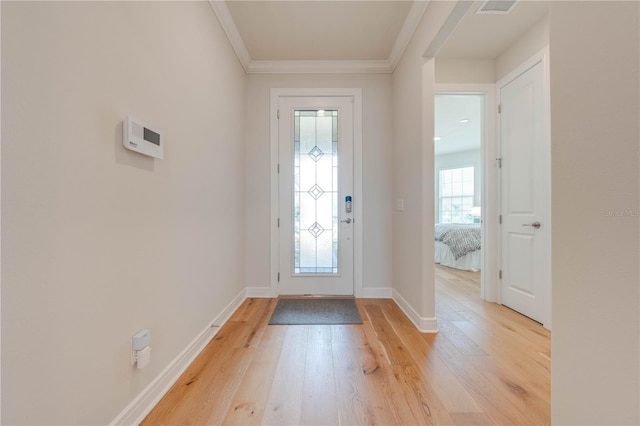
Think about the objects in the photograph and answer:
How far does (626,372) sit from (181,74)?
2298 millimetres

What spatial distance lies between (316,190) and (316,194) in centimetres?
5

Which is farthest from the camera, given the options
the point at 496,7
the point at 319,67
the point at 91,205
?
the point at 319,67

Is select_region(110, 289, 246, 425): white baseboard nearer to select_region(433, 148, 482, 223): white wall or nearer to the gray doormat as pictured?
the gray doormat

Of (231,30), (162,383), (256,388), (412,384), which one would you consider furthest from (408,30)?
(162,383)

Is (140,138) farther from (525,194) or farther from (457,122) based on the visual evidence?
(457,122)

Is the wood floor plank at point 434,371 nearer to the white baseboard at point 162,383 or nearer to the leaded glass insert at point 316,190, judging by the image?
the leaded glass insert at point 316,190

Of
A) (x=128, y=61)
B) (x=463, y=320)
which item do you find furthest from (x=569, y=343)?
(x=128, y=61)

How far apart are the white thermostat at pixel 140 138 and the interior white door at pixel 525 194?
2.95 metres

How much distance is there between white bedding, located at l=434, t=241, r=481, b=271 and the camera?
13.5 feet

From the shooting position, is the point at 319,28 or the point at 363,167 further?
the point at 363,167

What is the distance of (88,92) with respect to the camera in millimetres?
924

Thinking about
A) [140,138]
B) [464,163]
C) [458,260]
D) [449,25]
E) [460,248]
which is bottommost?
[458,260]

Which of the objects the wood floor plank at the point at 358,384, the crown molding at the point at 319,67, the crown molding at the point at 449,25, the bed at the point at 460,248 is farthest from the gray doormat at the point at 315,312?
the crown molding at the point at 319,67

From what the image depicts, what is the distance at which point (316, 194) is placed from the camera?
9.68 ft
